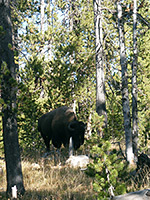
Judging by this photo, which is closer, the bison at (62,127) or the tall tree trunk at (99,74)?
the tall tree trunk at (99,74)

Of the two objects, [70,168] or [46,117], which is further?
[46,117]

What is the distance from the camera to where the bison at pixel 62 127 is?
11984mm

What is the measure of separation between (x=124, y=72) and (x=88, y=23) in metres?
9.19

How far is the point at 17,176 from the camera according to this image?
686 cm

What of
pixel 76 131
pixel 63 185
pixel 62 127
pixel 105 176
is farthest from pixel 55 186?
pixel 62 127

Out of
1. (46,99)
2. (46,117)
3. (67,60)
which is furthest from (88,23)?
(46,117)

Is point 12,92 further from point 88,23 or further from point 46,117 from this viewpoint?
point 88,23

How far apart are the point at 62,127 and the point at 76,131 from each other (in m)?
1.30

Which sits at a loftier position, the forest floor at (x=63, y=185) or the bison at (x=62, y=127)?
the bison at (x=62, y=127)

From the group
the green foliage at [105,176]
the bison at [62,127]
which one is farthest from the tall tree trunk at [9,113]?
the bison at [62,127]

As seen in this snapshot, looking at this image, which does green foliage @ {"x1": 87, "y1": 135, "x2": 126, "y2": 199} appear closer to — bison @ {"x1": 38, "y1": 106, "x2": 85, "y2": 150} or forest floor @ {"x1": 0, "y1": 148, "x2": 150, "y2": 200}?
forest floor @ {"x1": 0, "y1": 148, "x2": 150, "y2": 200}

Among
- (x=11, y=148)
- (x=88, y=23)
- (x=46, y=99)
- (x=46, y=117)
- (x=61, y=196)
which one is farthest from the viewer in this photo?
(x=88, y=23)

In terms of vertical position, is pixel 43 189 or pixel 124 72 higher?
pixel 124 72

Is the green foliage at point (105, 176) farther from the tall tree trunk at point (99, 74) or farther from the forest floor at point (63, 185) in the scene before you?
the tall tree trunk at point (99, 74)
